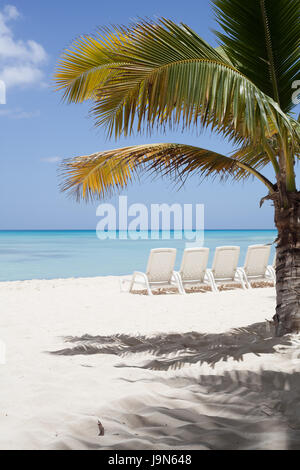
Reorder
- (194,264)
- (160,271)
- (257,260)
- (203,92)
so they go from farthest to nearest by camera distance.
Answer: (257,260)
(194,264)
(160,271)
(203,92)

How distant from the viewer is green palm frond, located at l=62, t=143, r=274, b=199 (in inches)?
181

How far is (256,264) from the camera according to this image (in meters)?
10.5

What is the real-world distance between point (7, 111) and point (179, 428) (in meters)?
81.6

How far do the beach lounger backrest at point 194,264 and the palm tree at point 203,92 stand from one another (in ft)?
14.3

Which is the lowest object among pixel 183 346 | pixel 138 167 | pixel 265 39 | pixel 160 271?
pixel 183 346

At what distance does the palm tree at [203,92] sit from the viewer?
355 centimetres

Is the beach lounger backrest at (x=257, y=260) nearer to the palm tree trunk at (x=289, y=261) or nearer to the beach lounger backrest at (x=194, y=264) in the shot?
the beach lounger backrest at (x=194, y=264)

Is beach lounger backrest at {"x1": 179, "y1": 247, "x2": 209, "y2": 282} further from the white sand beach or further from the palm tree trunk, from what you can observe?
the palm tree trunk

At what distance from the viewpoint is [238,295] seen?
8.40 m

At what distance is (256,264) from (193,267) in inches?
69.5

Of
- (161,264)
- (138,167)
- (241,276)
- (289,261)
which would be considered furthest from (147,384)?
(241,276)

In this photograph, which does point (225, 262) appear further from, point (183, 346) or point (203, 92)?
point (203, 92)

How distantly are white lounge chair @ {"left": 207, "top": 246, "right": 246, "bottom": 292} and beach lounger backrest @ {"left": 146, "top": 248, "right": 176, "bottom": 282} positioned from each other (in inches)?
40.6
